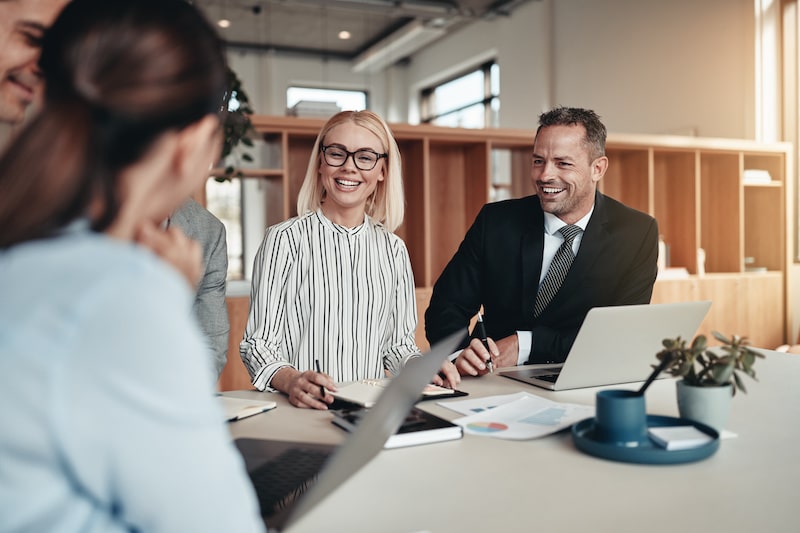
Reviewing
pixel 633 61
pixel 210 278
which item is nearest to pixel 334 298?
pixel 210 278

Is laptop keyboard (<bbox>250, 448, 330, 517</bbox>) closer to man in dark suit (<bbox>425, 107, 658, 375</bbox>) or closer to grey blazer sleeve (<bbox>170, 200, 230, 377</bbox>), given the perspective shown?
grey blazer sleeve (<bbox>170, 200, 230, 377</bbox>)

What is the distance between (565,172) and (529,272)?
425 millimetres

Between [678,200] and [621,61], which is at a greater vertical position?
[621,61]

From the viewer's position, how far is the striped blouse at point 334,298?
6.72 feet

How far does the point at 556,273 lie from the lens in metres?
2.47

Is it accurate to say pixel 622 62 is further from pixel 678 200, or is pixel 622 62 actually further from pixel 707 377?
pixel 707 377

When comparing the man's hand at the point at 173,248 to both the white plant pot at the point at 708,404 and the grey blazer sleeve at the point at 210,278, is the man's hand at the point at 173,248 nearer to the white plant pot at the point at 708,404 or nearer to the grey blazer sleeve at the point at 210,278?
the white plant pot at the point at 708,404

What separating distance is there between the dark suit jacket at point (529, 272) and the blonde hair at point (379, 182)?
1.42 feet

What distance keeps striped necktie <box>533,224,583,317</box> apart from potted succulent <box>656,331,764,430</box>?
1145 mm

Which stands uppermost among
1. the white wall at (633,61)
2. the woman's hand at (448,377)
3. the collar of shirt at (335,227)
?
the white wall at (633,61)

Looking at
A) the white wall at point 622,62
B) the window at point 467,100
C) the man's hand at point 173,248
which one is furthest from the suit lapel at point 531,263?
the window at point 467,100

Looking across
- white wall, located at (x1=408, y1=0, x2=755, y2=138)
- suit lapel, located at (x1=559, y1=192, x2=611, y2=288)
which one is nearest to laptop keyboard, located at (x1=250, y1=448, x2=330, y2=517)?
suit lapel, located at (x1=559, y1=192, x2=611, y2=288)

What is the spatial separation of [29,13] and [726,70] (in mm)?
6044

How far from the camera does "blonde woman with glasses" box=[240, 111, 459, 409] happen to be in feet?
6.80
